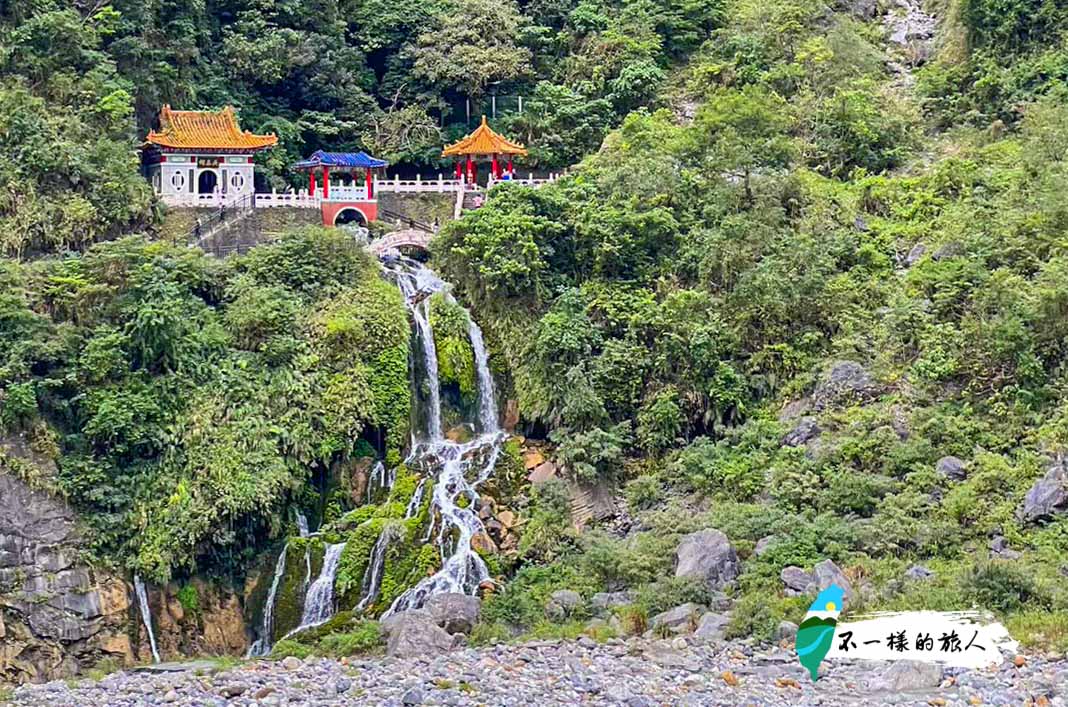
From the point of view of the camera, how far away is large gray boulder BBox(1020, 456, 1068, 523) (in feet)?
77.5

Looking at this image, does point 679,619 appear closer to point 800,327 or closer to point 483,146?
point 800,327

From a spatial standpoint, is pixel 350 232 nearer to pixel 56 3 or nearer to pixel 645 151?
pixel 645 151

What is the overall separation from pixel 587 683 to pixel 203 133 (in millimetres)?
23107

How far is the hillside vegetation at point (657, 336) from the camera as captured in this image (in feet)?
81.7

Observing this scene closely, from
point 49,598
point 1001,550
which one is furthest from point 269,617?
point 1001,550

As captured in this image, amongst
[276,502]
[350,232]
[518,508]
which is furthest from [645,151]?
[276,502]

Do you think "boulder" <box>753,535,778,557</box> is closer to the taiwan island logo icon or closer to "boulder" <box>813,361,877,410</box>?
the taiwan island logo icon

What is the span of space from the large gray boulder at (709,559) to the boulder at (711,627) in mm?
1297

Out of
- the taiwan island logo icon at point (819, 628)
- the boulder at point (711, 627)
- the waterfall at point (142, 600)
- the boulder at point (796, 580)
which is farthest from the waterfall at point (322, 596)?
the taiwan island logo icon at point (819, 628)

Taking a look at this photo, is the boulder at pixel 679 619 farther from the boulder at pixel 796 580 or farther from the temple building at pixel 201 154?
the temple building at pixel 201 154

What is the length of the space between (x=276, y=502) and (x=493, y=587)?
4.21 metres

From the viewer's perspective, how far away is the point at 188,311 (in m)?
29.7

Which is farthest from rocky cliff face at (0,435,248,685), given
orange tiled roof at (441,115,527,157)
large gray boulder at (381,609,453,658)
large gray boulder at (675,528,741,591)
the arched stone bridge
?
orange tiled roof at (441,115,527,157)

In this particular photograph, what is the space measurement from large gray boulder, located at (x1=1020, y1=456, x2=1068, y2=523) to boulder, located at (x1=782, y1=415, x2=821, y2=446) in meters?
4.45
